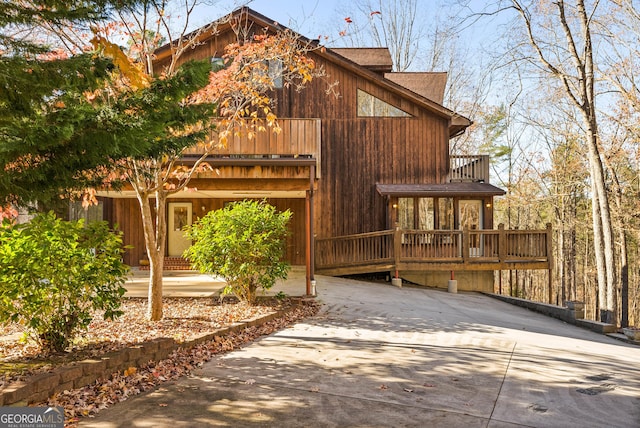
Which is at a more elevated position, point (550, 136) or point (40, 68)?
point (550, 136)

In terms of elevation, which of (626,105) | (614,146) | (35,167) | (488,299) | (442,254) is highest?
(626,105)

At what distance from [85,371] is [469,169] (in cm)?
1567

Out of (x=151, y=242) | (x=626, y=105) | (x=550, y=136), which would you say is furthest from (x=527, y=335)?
(x=550, y=136)

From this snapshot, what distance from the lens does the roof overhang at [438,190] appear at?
15805 mm

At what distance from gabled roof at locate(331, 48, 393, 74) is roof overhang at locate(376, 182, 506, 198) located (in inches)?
217

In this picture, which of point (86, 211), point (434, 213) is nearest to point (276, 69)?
point (434, 213)

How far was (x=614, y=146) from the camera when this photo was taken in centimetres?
1944

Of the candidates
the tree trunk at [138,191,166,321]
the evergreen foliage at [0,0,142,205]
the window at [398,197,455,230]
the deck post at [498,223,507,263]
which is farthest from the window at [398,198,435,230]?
the evergreen foliage at [0,0,142,205]

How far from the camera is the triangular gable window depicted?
55.9 ft

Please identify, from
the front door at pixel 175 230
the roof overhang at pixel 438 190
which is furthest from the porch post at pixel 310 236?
the front door at pixel 175 230

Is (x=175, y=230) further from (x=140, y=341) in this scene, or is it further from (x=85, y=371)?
(x=85, y=371)

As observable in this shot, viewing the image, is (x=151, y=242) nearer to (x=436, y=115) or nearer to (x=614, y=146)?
(x=436, y=115)

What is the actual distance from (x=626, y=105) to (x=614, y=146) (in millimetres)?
1845

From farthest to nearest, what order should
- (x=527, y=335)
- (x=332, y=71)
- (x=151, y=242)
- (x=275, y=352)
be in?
(x=332, y=71), (x=527, y=335), (x=151, y=242), (x=275, y=352)
